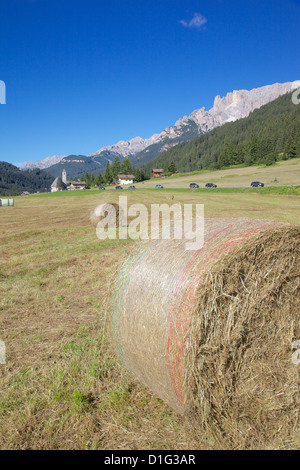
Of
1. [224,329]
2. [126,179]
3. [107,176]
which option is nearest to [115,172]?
[107,176]

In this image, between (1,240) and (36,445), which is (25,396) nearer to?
(36,445)

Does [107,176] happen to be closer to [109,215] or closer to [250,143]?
[250,143]

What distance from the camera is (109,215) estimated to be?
52.7 ft

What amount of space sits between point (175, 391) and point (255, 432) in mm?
907

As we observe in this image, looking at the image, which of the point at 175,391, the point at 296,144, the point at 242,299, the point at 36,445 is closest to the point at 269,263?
the point at 242,299

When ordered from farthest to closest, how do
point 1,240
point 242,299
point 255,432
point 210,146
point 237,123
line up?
point 237,123
point 210,146
point 1,240
point 242,299
point 255,432

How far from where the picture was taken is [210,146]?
165 meters

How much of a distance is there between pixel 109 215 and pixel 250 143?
403ft

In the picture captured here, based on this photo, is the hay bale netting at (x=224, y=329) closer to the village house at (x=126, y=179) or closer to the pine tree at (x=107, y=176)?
the village house at (x=126, y=179)

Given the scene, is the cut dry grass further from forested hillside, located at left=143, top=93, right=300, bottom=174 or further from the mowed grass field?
forested hillside, located at left=143, top=93, right=300, bottom=174

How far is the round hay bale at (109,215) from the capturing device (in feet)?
51.9

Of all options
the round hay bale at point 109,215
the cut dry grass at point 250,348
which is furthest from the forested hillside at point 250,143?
the cut dry grass at point 250,348

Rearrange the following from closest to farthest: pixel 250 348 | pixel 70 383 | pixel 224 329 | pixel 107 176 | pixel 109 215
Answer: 1. pixel 224 329
2. pixel 250 348
3. pixel 70 383
4. pixel 109 215
5. pixel 107 176

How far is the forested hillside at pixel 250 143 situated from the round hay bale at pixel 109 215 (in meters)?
91.6
